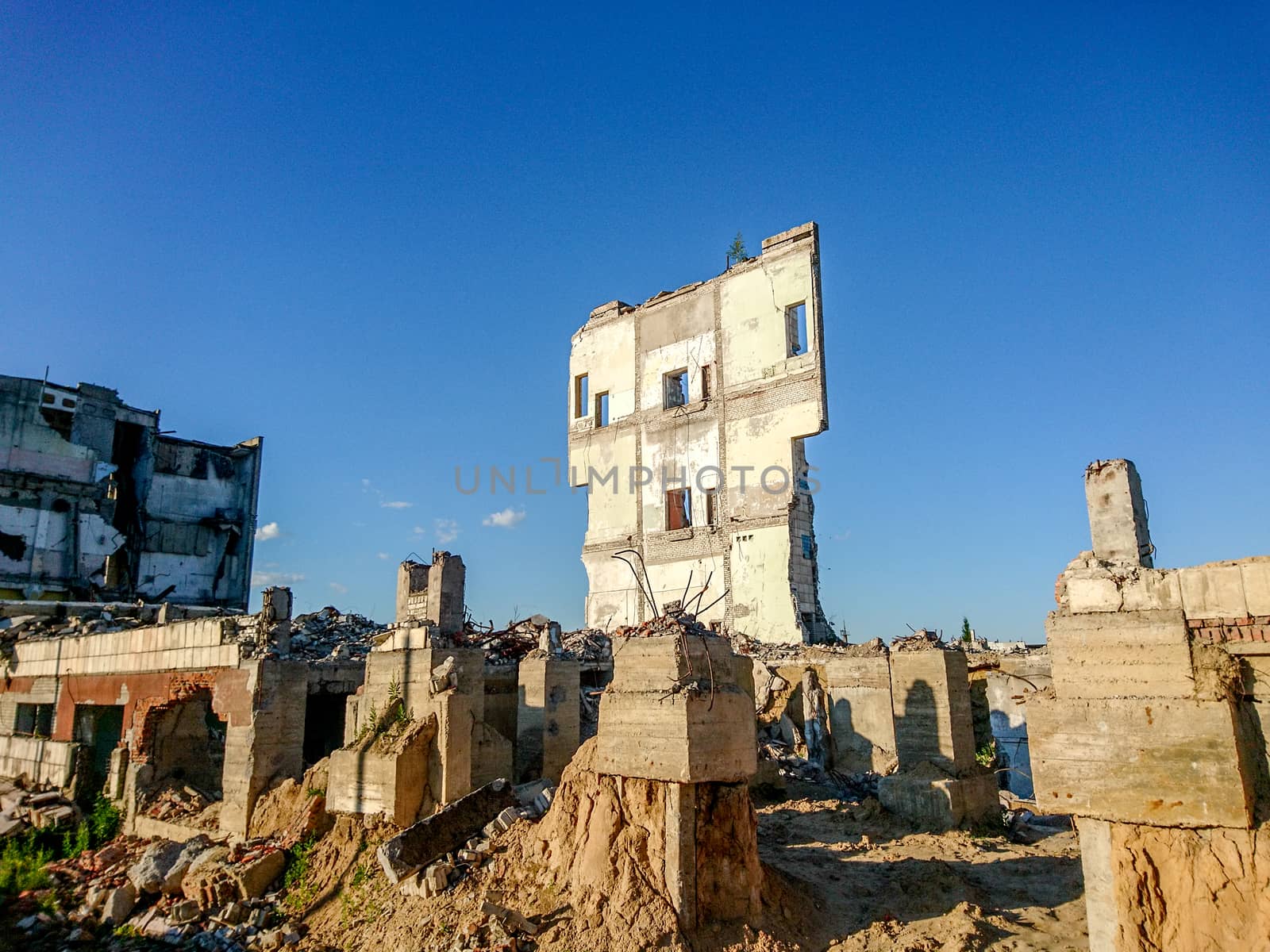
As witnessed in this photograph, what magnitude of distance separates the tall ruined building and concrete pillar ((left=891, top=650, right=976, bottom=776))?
854 cm

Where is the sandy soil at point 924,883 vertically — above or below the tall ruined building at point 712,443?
below

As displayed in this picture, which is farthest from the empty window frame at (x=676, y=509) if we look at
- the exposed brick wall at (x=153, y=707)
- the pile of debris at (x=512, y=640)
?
the exposed brick wall at (x=153, y=707)

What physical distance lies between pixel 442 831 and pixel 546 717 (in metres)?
3.91

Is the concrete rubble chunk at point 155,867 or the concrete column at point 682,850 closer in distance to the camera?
the concrete column at point 682,850

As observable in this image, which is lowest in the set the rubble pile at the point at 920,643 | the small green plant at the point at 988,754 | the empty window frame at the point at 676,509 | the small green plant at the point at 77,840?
the small green plant at the point at 77,840

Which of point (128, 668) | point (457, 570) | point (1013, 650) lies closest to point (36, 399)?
point (128, 668)

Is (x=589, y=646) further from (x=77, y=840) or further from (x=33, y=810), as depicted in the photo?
(x=33, y=810)

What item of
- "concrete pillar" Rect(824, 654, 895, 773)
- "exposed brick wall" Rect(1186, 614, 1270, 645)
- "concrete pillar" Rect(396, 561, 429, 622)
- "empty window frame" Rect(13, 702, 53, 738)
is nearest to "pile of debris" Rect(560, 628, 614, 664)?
"concrete pillar" Rect(396, 561, 429, 622)

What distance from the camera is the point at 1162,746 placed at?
4.64m

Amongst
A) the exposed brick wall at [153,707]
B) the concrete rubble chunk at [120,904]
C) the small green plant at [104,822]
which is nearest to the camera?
the concrete rubble chunk at [120,904]

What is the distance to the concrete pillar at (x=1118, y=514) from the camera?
5164mm

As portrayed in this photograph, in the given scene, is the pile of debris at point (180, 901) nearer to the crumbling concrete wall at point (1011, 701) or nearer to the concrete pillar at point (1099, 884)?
the concrete pillar at point (1099, 884)

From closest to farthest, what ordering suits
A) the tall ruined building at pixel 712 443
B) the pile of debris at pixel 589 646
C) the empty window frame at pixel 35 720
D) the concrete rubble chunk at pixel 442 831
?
1. the concrete rubble chunk at pixel 442 831
2. the empty window frame at pixel 35 720
3. the pile of debris at pixel 589 646
4. the tall ruined building at pixel 712 443

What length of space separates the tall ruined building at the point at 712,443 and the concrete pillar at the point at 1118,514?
47.2 feet
